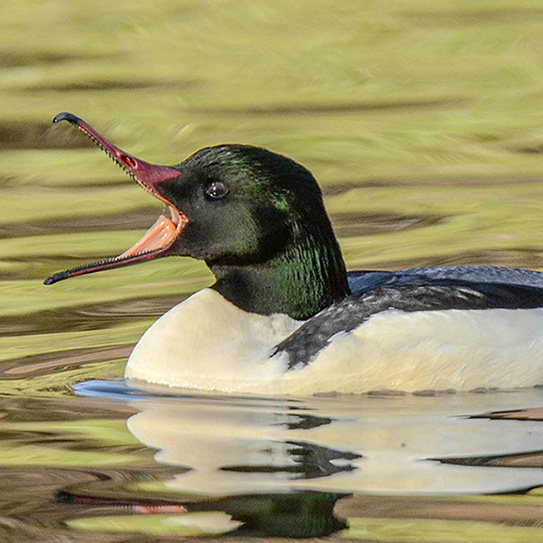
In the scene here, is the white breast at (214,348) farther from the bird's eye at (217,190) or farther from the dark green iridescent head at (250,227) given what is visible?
the bird's eye at (217,190)

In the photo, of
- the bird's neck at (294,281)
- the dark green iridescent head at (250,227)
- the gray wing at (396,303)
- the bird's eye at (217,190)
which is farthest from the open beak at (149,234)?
the gray wing at (396,303)

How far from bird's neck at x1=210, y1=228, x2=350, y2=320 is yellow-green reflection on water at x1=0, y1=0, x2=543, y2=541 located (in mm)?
647

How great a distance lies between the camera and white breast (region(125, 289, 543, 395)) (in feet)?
24.1

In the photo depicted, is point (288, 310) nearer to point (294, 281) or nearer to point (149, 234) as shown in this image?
point (294, 281)

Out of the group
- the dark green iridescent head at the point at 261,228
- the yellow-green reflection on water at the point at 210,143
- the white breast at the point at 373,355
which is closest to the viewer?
the yellow-green reflection on water at the point at 210,143

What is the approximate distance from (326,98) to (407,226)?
14.1 feet

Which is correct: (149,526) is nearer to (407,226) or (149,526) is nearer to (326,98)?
(407,226)

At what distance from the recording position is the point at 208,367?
24.7 ft

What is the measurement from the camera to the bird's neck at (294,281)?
24.8ft

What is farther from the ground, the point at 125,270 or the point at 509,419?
the point at 125,270

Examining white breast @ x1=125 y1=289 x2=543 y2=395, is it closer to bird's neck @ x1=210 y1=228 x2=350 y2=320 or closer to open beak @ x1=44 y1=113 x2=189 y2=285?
bird's neck @ x1=210 y1=228 x2=350 y2=320

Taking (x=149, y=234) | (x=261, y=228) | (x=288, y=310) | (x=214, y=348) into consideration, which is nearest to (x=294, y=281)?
(x=288, y=310)

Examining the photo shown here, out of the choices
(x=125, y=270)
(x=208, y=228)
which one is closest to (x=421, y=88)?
(x=125, y=270)

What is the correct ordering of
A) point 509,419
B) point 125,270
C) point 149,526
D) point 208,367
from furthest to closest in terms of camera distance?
point 125,270 < point 208,367 < point 509,419 < point 149,526
